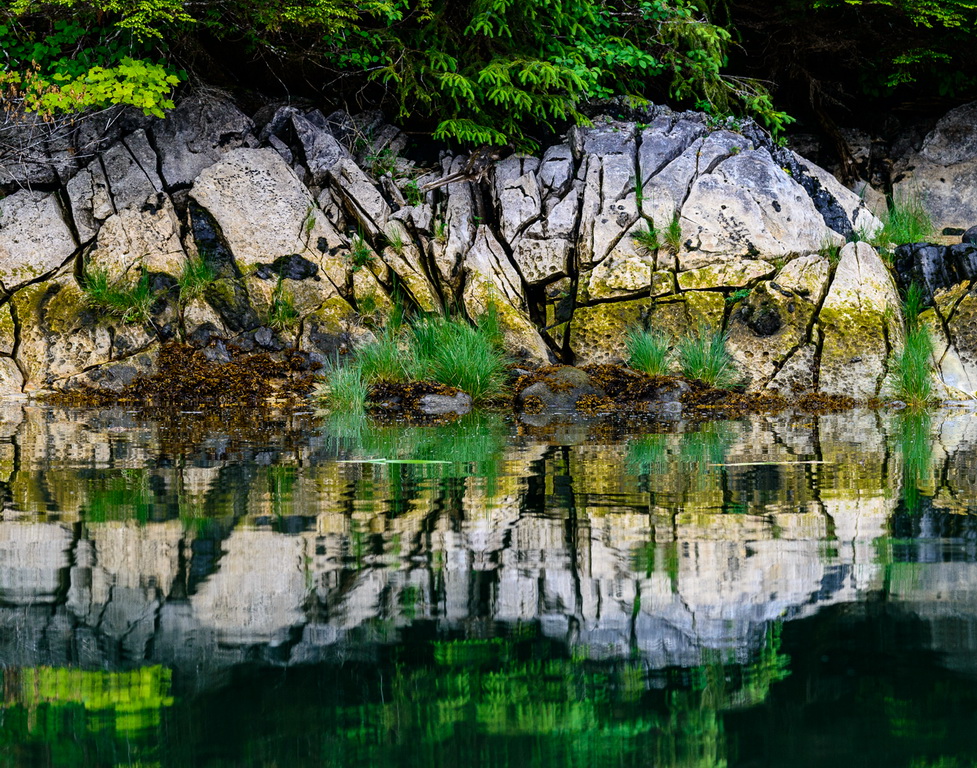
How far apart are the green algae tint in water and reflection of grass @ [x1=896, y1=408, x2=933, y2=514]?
0.13 ft

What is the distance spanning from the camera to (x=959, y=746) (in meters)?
1.57

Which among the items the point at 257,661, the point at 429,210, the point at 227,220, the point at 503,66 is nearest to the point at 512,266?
the point at 429,210

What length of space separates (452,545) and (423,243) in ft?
27.4

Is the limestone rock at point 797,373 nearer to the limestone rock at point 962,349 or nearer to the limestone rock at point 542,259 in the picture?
the limestone rock at point 962,349

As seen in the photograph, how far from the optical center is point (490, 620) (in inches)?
89.3

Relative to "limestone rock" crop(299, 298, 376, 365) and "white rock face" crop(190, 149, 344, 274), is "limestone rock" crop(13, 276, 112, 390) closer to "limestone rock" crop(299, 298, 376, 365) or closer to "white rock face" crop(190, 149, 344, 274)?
"white rock face" crop(190, 149, 344, 274)

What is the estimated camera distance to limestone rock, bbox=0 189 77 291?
10.5m

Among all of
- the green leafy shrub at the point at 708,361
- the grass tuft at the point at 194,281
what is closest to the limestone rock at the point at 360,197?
the grass tuft at the point at 194,281

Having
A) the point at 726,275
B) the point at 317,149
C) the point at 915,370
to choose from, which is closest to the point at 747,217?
the point at 726,275

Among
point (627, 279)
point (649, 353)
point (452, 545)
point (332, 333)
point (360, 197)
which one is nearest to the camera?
point (452, 545)

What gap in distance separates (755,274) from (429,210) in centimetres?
384

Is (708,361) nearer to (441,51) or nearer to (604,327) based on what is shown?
(604,327)

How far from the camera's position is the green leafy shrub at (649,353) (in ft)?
31.4

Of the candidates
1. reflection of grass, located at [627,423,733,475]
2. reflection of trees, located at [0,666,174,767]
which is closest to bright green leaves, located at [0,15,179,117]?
reflection of grass, located at [627,423,733,475]
